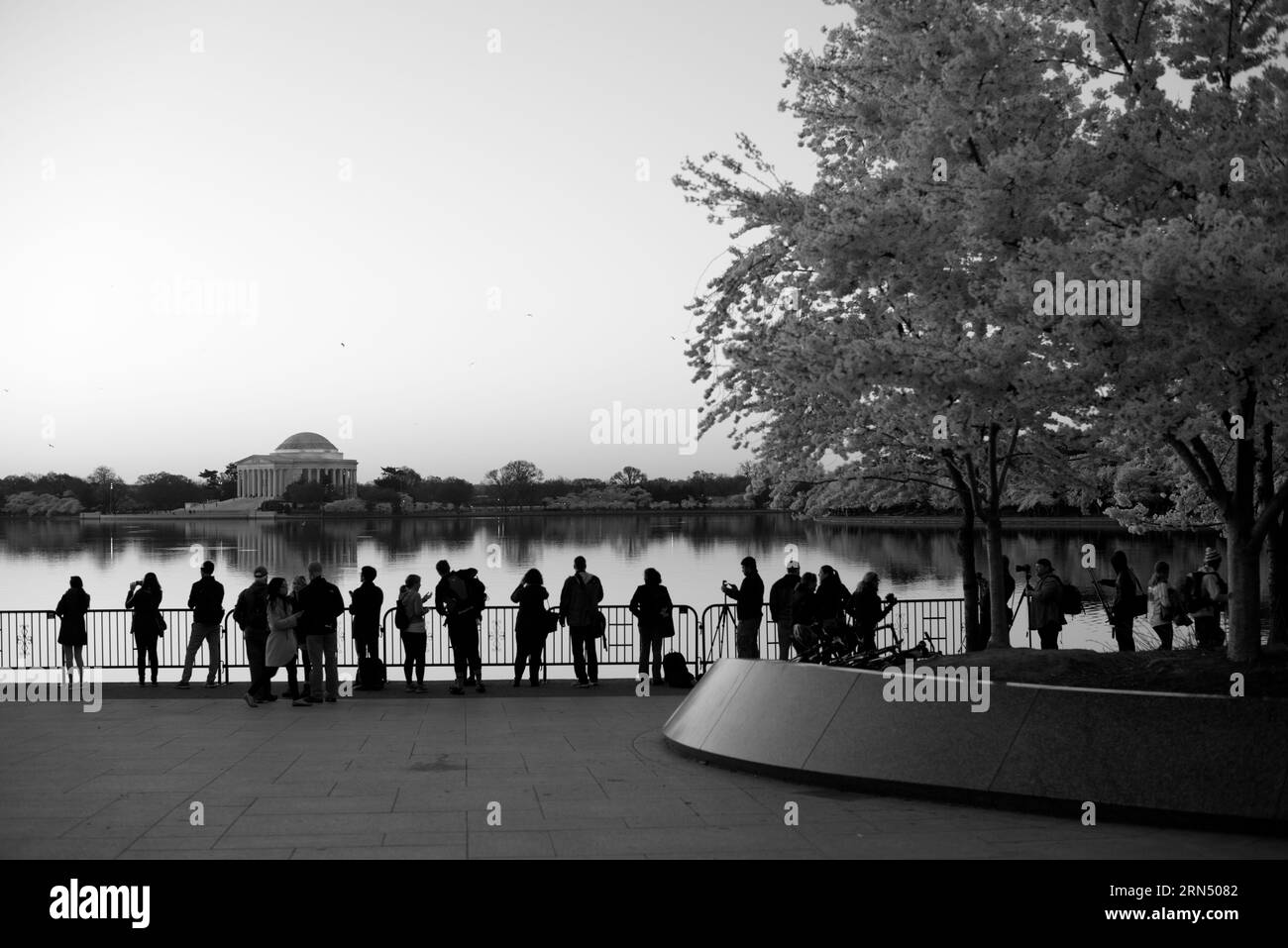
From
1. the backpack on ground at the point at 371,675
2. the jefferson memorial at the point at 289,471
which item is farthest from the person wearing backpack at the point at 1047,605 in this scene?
the jefferson memorial at the point at 289,471

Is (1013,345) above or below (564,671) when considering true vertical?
above

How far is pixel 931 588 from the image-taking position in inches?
1656

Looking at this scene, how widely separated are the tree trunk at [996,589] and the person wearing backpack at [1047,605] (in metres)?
0.47

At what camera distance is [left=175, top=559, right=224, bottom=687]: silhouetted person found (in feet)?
58.9

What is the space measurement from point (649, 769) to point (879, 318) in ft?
19.4

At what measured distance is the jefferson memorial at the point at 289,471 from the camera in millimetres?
193000

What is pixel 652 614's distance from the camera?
58.9 feet

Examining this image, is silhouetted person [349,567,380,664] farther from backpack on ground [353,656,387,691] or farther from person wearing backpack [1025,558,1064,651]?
person wearing backpack [1025,558,1064,651]

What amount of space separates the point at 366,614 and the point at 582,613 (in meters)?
3.01

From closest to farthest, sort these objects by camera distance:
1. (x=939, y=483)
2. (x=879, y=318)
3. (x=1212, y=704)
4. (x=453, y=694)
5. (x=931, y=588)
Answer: (x=1212, y=704)
(x=879, y=318)
(x=453, y=694)
(x=939, y=483)
(x=931, y=588)

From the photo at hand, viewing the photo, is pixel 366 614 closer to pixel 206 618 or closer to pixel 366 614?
pixel 366 614

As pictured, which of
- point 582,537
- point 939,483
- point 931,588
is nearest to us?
point 939,483

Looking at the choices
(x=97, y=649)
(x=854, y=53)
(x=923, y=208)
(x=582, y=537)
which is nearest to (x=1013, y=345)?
(x=923, y=208)
